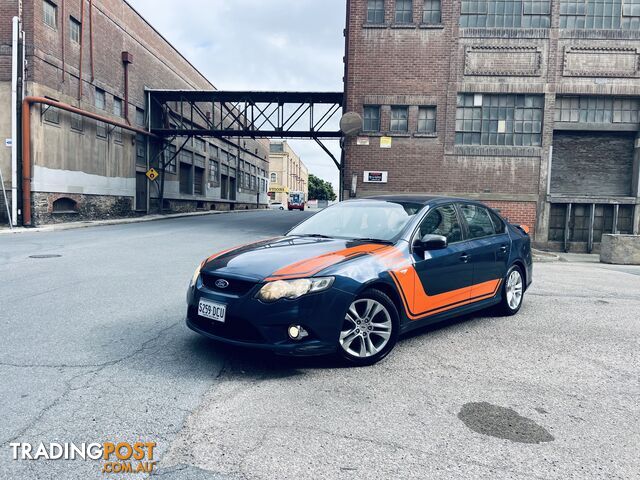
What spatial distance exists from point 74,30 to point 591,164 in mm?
22323

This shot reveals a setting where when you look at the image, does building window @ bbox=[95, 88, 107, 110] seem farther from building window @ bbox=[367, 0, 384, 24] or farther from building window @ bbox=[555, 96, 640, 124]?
building window @ bbox=[555, 96, 640, 124]

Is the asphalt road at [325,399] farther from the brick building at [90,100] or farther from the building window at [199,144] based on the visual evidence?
the building window at [199,144]

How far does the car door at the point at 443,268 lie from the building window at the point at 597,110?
48.7 feet

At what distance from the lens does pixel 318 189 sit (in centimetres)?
14250

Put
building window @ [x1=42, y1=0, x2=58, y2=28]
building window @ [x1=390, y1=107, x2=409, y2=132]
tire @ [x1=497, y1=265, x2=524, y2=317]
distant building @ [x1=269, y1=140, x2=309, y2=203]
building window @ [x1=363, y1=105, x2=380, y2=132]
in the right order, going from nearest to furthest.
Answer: tire @ [x1=497, y1=265, x2=524, y2=317], building window @ [x1=390, y1=107, x2=409, y2=132], building window @ [x1=363, y1=105, x2=380, y2=132], building window @ [x1=42, y1=0, x2=58, y2=28], distant building @ [x1=269, y1=140, x2=309, y2=203]

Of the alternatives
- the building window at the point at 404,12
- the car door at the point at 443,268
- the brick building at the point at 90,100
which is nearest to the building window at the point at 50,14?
the brick building at the point at 90,100

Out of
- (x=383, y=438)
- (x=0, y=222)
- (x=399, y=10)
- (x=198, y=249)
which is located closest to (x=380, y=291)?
(x=383, y=438)

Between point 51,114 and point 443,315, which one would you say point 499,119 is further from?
point 51,114

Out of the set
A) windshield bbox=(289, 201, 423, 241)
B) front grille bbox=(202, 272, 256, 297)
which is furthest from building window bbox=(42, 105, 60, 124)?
front grille bbox=(202, 272, 256, 297)

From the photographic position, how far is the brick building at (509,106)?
→ 1772cm

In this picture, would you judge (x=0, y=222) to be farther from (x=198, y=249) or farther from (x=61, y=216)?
(x=198, y=249)

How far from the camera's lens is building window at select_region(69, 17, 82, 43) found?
22.9m

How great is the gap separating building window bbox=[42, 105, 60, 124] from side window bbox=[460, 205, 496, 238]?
19.9m

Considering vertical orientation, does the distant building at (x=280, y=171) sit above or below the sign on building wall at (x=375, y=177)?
above
